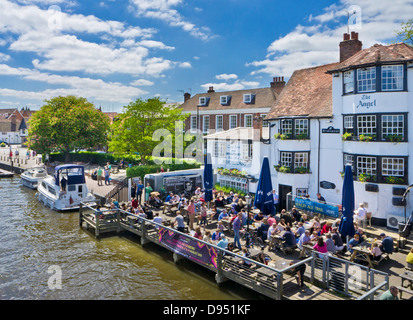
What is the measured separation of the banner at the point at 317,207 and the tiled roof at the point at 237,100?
24.2 metres

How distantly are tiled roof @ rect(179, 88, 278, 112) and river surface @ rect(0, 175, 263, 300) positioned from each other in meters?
30.8

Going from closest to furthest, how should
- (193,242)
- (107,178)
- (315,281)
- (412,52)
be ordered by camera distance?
(315,281) < (193,242) < (412,52) < (107,178)

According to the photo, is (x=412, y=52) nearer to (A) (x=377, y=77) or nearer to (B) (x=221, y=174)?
(A) (x=377, y=77)

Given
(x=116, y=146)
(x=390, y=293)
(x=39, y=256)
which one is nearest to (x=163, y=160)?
(x=116, y=146)

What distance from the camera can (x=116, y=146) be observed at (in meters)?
36.8

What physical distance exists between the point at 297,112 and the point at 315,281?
51.6ft

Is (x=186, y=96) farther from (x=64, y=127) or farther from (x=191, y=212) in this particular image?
(x=191, y=212)

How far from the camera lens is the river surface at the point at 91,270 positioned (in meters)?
12.8

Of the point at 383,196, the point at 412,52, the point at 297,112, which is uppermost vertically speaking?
the point at 412,52

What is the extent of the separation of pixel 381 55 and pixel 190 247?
16.8m

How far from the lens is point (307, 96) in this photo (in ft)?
85.6

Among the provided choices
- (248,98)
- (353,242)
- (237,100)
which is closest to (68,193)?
(353,242)

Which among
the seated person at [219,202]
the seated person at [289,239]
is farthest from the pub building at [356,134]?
the seated person at [289,239]

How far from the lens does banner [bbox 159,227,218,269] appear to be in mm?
13567
